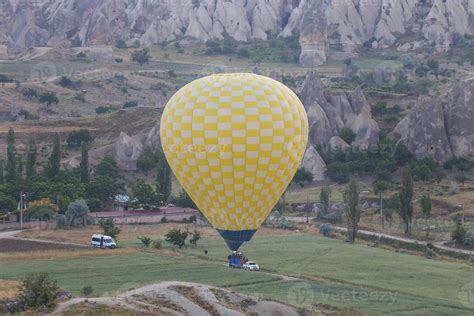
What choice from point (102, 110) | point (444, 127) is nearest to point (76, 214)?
point (444, 127)

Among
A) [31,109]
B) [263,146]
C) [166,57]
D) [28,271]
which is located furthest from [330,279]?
[166,57]

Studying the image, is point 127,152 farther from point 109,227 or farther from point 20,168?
point 109,227

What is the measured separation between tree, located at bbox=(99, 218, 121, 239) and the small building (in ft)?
19.4

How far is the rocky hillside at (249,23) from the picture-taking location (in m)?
115

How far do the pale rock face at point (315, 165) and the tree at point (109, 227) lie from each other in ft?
55.2

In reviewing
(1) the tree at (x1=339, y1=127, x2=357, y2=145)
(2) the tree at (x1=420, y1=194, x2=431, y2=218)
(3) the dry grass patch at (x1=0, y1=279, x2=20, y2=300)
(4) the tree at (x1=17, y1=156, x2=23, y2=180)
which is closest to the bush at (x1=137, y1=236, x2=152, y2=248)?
(3) the dry grass patch at (x1=0, y1=279, x2=20, y2=300)

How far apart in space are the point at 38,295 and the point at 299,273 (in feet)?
40.0

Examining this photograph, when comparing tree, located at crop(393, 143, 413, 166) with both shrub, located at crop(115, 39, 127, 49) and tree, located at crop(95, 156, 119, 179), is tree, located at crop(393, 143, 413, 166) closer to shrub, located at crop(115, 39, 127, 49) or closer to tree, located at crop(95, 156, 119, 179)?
tree, located at crop(95, 156, 119, 179)

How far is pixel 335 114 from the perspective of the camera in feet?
244

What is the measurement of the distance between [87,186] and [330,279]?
23.7 meters

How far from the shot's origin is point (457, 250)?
45.2m

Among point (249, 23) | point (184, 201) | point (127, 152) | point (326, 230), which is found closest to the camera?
point (326, 230)

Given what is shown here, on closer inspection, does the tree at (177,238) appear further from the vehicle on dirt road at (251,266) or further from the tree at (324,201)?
the tree at (324,201)

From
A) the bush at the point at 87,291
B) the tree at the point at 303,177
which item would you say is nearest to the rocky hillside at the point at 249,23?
the tree at the point at 303,177
